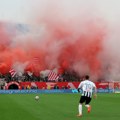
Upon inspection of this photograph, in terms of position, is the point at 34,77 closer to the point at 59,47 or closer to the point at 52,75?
the point at 52,75

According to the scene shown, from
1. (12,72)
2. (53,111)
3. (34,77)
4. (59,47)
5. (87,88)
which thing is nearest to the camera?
(87,88)

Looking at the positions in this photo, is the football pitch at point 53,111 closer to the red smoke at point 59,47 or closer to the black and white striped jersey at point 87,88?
the black and white striped jersey at point 87,88

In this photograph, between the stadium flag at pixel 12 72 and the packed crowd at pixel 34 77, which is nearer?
the stadium flag at pixel 12 72

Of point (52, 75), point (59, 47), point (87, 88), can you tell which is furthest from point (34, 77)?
point (87, 88)

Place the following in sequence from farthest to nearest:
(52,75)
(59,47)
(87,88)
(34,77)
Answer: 1. (34,77)
2. (52,75)
3. (59,47)
4. (87,88)

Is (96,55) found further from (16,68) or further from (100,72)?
(16,68)

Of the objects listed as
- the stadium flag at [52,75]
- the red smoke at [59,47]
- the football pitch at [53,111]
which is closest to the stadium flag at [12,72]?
the red smoke at [59,47]

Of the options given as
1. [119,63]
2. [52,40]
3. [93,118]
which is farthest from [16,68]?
[93,118]

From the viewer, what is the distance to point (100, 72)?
56.1m

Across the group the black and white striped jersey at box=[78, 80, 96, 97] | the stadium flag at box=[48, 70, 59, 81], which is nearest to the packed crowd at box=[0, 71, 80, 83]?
the stadium flag at box=[48, 70, 59, 81]

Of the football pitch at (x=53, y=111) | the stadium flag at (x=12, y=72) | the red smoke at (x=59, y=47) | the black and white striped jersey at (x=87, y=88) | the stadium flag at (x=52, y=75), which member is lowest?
the football pitch at (x=53, y=111)

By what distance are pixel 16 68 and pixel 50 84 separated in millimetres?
5809

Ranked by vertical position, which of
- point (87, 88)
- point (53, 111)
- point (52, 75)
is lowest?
point (53, 111)

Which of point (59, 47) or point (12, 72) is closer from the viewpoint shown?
point (12, 72)
